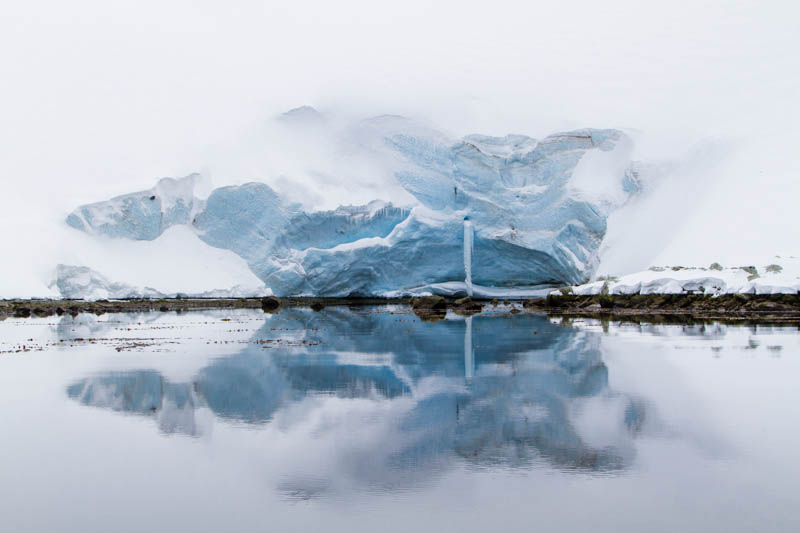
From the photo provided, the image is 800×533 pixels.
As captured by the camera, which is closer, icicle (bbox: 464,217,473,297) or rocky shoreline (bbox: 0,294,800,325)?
rocky shoreline (bbox: 0,294,800,325)

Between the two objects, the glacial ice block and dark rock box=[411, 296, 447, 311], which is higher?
the glacial ice block

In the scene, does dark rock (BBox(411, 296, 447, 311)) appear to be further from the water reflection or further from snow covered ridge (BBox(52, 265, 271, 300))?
snow covered ridge (BBox(52, 265, 271, 300))

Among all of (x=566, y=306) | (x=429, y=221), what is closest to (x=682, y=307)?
(x=566, y=306)

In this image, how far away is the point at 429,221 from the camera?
3412cm

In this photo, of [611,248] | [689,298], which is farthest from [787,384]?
[611,248]

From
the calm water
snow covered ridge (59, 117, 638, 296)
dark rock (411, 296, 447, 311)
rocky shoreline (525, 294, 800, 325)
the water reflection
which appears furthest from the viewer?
snow covered ridge (59, 117, 638, 296)

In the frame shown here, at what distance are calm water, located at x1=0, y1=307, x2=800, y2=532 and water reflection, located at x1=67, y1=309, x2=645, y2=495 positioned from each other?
0.04 meters

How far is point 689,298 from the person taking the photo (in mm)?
30000

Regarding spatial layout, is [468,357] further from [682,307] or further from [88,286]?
[88,286]

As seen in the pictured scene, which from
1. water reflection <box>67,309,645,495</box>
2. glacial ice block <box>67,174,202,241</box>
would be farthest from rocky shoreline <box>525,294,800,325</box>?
glacial ice block <box>67,174,202,241</box>

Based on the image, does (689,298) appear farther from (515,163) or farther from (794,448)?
(794,448)

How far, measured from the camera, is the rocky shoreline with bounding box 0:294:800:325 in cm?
2658

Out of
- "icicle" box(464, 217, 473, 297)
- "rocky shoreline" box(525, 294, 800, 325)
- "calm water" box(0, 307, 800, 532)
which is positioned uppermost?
"icicle" box(464, 217, 473, 297)

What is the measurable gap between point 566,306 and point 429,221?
7044 mm
